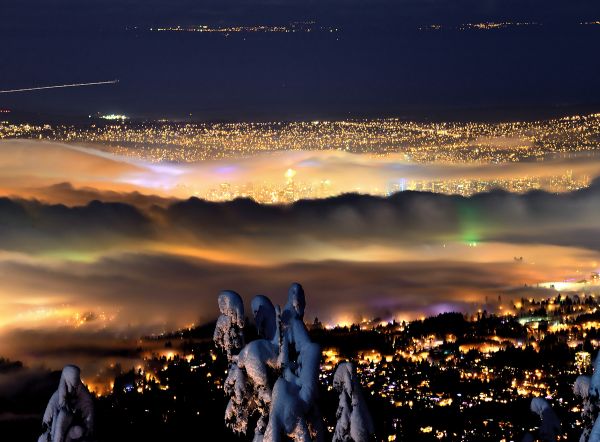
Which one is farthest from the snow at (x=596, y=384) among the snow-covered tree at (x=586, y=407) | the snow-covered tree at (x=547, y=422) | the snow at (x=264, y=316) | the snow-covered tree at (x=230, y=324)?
the snow-covered tree at (x=547, y=422)

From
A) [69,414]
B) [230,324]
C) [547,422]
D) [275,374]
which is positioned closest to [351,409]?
[275,374]

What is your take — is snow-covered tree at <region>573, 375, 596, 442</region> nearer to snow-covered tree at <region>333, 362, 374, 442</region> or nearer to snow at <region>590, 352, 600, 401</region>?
snow at <region>590, 352, 600, 401</region>

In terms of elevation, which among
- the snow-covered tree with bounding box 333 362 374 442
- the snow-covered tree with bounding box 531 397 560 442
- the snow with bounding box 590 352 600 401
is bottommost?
the snow with bounding box 590 352 600 401

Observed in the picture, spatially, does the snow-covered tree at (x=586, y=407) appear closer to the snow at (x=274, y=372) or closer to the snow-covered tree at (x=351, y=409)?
the snow-covered tree at (x=351, y=409)

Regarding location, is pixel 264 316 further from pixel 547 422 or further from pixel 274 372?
pixel 547 422

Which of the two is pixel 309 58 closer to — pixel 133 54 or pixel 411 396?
pixel 133 54

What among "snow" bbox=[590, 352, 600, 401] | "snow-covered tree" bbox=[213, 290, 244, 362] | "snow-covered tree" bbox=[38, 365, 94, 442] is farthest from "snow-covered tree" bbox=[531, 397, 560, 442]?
"snow-covered tree" bbox=[38, 365, 94, 442]

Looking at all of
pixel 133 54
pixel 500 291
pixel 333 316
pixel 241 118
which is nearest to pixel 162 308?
pixel 333 316
